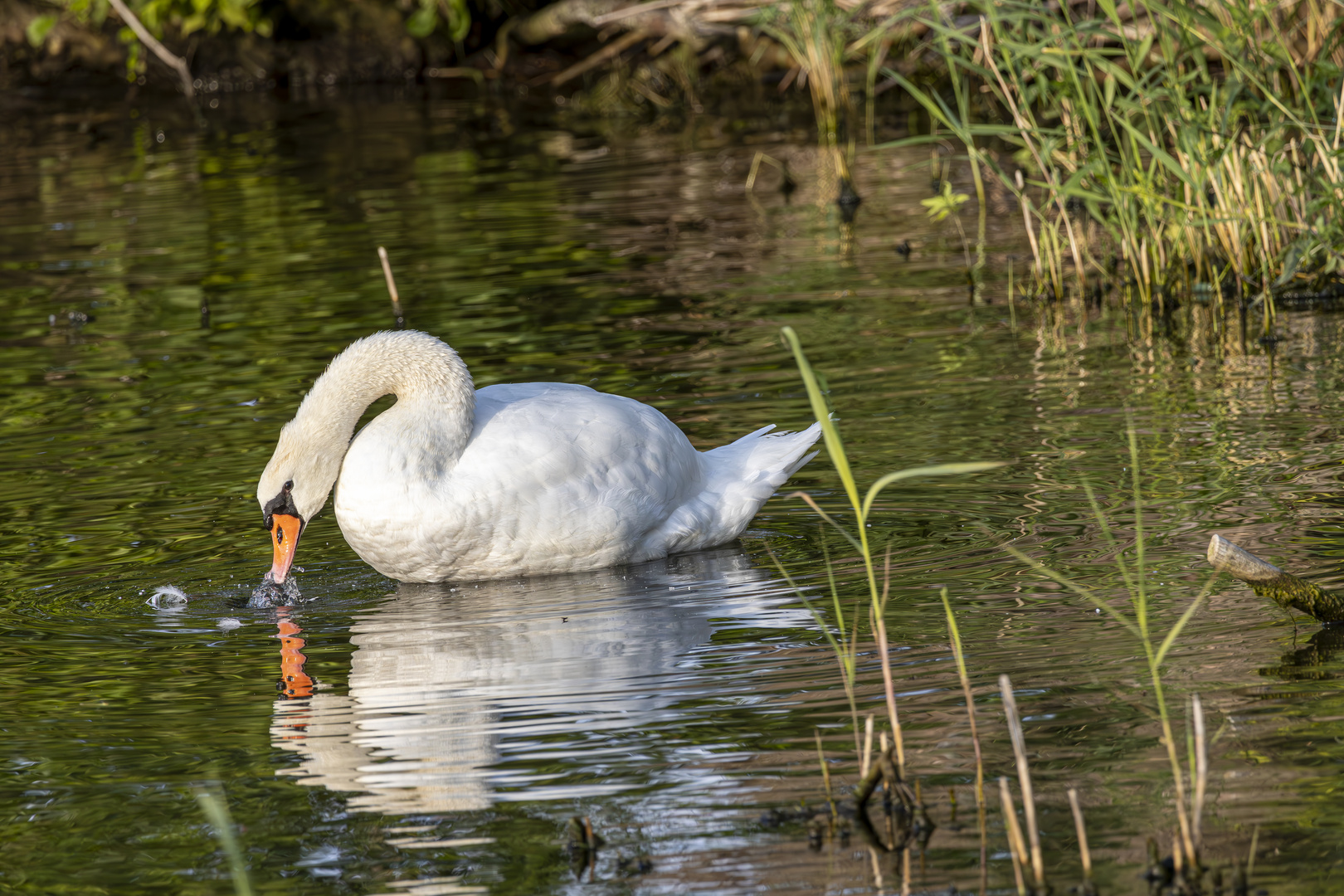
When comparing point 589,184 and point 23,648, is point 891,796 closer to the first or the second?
point 23,648

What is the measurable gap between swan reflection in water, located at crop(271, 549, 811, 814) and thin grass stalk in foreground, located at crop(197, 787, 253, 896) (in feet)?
0.83

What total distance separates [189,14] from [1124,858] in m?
20.5

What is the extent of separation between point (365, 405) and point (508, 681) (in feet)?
4.82

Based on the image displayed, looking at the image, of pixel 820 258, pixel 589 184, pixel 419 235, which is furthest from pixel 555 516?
pixel 589 184

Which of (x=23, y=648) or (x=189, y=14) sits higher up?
(x=189, y=14)

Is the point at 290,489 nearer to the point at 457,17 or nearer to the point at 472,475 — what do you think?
the point at 472,475

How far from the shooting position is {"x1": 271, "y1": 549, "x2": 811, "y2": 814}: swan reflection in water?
3.95m

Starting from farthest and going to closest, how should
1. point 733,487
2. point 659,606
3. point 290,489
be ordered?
1. point 733,487
2. point 290,489
3. point 659,606

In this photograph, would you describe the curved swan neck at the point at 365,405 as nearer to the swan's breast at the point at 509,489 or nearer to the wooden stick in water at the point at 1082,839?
the swan's breast at the point at 509,489

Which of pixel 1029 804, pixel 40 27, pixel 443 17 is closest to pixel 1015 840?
pixel 1029 804

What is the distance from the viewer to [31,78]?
2388 cm

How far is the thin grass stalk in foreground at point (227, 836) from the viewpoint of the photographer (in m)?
2.71

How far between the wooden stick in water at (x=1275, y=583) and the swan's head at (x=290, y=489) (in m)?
2.74

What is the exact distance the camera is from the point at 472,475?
209 inches
